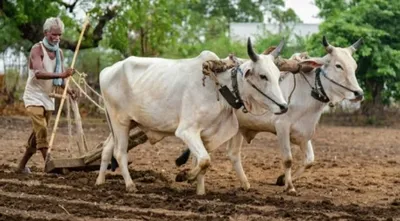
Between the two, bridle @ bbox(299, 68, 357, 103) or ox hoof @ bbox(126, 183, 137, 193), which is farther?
bridle @ bbox(299, 68, 357, 103)

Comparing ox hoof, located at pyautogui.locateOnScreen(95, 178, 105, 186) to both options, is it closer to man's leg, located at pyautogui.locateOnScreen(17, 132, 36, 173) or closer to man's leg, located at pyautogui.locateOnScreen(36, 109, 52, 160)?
man's leg, located at pyautogui.locateOnScreen(36, 109, 52, 160)

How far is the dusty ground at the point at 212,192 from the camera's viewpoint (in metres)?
8.06

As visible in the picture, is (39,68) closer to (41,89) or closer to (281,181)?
(41,89)

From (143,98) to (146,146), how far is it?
22.8 feet

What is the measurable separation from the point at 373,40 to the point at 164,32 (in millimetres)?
6834

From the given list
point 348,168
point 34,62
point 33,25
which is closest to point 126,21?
point 33,25

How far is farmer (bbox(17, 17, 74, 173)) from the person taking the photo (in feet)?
34.3

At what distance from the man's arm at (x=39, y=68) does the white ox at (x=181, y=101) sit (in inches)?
17.1

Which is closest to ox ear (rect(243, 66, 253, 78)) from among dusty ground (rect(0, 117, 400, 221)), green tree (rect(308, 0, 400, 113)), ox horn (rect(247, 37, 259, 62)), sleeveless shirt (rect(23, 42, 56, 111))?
ox horn (rect(247, 37, 259, 62))

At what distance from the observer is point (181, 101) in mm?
9586

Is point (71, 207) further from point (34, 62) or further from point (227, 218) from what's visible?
point (34, 62)

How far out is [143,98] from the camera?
996 centimetres

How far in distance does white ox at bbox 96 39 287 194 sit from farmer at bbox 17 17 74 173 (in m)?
0.69

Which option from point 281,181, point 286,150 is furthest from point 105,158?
point 281,181
